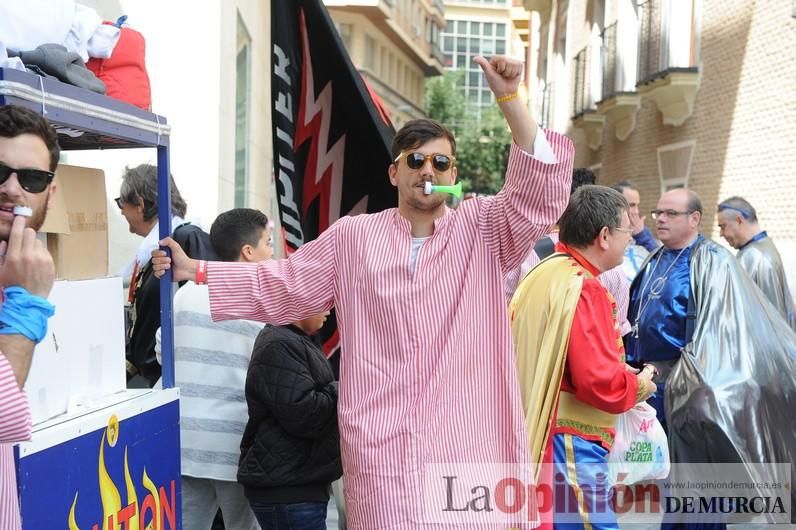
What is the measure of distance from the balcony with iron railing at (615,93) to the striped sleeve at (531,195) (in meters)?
15.9

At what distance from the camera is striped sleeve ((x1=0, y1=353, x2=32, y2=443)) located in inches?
74.5

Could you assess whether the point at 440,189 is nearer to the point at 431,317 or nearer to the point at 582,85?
the point at 431,317

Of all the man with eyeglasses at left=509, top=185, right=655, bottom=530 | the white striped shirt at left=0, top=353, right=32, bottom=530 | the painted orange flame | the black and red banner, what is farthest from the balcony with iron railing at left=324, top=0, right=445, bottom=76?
the white striped shirt at left=0, top=353, right=32, bottom=530

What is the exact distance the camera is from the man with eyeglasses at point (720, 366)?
15.4 ft

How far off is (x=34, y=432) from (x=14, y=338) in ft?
2.49

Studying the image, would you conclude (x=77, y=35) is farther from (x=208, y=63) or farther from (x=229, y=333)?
(x=208, y=63)

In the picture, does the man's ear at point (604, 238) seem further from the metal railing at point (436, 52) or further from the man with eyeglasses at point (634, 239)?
the metal railing at point (436, 52)

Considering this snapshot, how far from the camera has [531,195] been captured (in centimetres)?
287

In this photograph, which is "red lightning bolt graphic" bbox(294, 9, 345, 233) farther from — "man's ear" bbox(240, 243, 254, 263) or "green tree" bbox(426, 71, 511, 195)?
"green tree" bbox(426, 71, 511, 195)

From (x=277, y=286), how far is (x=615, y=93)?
16086mm

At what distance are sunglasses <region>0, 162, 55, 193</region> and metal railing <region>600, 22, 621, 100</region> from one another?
17274 millimetres

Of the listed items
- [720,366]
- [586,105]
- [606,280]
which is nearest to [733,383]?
[720,366]

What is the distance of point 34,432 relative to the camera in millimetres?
2623

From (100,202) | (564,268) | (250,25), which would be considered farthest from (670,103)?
(100,202)
